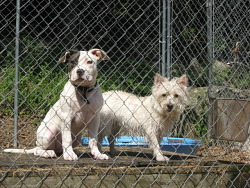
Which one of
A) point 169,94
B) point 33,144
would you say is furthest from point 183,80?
point 33,144

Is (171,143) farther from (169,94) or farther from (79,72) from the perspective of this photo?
(79,72)

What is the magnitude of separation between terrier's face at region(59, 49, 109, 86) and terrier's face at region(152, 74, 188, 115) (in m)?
0.85

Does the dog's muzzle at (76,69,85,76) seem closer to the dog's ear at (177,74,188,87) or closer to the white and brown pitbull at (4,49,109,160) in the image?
the white and brown pitbull at (4,49,109,160)

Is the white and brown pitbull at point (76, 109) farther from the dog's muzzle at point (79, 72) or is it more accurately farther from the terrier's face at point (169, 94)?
the terrier's face at point (169, 94)

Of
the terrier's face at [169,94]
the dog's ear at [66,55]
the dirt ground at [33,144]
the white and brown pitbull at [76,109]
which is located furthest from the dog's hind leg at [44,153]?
the dirt ground at [33,144]

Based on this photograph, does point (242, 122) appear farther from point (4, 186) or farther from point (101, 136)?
point (4, 186)

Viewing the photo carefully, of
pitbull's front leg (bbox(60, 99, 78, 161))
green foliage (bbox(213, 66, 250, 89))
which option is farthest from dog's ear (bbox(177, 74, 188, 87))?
pitbull's front leg (bbox(60, 99, 78, 161))

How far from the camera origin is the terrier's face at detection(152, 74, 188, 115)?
4148 mm

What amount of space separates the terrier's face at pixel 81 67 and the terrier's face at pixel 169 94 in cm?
85

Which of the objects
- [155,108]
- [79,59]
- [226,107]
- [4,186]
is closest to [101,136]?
[155,108]

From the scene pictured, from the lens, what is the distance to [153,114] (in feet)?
13.9

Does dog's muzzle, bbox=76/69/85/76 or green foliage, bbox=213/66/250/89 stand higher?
dog's muzzle, bbox=76/69/85/76

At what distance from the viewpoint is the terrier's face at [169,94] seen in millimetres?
4148

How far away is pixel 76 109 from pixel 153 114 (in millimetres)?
996
